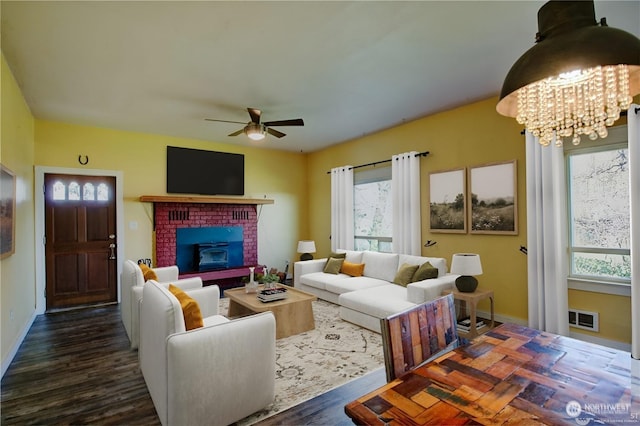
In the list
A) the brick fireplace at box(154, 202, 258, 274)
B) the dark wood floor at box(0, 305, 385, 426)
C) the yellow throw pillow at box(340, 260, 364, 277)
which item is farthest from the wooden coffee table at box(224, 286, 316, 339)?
the brick fireplace at box(154, 202, 258, 274)

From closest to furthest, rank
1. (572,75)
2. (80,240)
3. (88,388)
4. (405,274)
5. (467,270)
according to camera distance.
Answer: (572,75) → (88,388) → (467,270) → (405,274) → (80,240)

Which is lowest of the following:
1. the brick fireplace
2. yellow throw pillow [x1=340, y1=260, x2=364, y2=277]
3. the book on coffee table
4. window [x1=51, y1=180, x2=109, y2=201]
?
the book on coffee table

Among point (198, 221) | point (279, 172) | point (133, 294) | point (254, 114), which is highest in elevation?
point (254, 114)

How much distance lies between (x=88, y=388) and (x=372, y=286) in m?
3.21

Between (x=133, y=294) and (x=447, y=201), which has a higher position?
(x=447, y=201)

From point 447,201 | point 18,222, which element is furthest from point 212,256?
point 447,201

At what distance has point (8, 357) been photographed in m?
2.90

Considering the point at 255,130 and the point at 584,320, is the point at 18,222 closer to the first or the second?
the point at 255,130

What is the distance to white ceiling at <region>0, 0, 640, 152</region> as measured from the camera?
90.3 inches

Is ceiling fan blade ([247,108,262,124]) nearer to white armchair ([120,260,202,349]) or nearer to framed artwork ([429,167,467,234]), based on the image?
white armchair ([120,260,202,349])

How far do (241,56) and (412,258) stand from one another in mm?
3278

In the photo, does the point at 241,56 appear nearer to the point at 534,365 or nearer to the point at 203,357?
the point at 203,357

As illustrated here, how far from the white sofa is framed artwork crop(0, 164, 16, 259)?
3.47m

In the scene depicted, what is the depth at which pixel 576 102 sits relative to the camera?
144 centimetres
